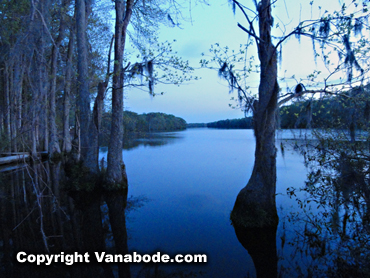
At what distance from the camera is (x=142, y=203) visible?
785 cm

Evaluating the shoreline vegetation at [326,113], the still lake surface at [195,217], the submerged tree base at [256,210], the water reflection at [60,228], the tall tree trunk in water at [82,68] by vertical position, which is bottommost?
the still lake surface at [195,217]

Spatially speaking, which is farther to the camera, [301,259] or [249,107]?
[249,107]

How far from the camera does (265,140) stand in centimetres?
517

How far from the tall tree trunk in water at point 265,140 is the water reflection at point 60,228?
2985mm

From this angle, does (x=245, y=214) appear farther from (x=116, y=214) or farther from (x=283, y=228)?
(x=116, y=214)

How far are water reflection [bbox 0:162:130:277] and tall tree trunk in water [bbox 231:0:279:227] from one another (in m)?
2.98

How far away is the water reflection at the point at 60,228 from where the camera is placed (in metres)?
3.76

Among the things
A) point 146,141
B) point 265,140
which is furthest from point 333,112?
point 146,141

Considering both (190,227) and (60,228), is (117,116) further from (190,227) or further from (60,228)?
(190,227)

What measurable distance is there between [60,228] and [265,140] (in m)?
5.31

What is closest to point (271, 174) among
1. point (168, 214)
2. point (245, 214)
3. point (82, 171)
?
point (245, 214)

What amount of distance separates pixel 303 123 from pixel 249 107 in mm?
1286

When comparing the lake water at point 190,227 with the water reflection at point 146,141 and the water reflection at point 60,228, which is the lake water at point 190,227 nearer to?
the water reflection at point 60,228

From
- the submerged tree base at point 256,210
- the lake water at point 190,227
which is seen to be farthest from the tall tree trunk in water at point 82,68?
the submerged tree base at point 256,210
